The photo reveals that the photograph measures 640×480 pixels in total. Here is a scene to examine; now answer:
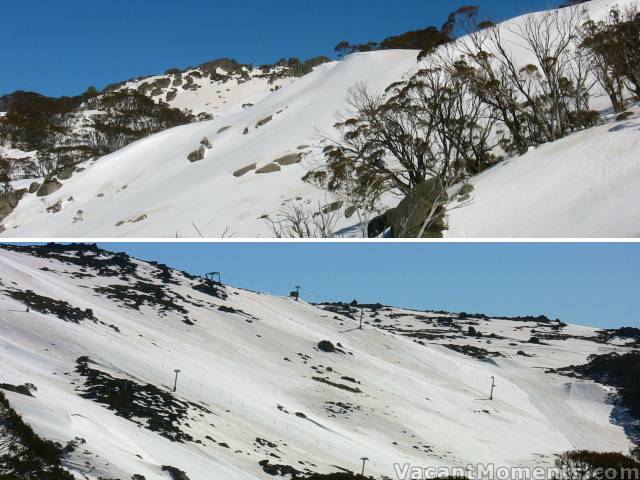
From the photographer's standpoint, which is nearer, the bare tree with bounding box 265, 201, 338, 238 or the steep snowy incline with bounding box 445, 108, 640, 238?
the steep snowy incline with bounding box 445, 108, 640, 238

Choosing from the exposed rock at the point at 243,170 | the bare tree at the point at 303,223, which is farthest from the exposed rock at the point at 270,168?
the bare tree at the point at 303,223

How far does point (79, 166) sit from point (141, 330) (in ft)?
45.4

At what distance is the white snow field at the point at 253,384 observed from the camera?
25359 mm

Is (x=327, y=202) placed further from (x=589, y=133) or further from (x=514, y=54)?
(x=514, y=54)

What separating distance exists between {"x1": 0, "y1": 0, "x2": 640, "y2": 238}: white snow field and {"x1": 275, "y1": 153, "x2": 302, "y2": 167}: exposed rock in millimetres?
282

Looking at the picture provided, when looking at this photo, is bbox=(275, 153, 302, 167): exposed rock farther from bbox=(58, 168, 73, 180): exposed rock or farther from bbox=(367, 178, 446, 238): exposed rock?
bbox=(58, 168, 73, 180): exposed rock

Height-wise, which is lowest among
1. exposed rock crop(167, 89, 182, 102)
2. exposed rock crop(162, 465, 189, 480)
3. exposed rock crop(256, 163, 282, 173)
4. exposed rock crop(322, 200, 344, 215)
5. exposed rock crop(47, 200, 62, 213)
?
exposed rock crop(162, 465, 189, 480)

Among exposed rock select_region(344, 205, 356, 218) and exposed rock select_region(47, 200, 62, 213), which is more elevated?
exposed rock select_region(47, 200, 62, 213)

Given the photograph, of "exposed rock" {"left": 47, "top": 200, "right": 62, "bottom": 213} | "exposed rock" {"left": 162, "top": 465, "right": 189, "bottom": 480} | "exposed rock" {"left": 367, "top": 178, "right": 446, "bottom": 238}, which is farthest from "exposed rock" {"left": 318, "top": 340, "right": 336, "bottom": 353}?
"exposed rock" {"left": 162, "top": 465, "right": 189, "bottom": 480}

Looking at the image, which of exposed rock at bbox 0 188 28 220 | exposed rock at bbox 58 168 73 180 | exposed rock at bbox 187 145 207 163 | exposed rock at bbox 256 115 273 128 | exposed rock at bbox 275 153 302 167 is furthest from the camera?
exposed rock at bbox 58 168 73 180

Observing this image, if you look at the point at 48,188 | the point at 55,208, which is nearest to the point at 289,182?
the point at 55,208

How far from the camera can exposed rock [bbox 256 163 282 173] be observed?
120 ft

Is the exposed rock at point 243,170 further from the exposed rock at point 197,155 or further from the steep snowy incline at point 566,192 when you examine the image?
the steep snowy incline at point 566,192

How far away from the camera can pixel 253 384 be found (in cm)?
4266
